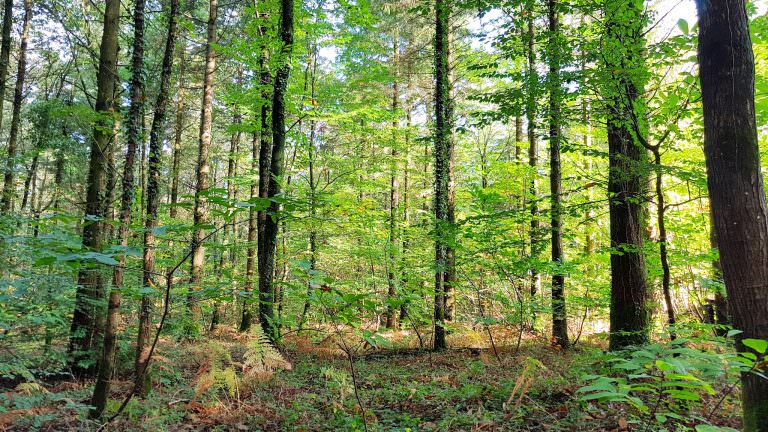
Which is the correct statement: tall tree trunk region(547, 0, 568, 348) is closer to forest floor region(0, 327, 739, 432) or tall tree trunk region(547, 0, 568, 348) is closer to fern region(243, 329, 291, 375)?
forest floor region(0, 327, 739, 432)

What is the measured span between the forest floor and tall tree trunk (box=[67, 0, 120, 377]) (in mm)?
580

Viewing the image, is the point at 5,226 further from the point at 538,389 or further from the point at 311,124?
the point at 311,124

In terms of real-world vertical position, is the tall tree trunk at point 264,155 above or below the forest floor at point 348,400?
above

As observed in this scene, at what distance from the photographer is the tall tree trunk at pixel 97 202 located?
6562mm

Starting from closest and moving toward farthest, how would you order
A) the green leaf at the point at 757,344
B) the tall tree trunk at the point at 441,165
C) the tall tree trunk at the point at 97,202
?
the green leaf at the point at 757,344, the tall tree trunk at the point at 97,202, the tall tree trunk at the point at 441,165

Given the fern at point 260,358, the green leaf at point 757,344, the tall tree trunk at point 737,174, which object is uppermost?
the tall tree trunk at point 737,174

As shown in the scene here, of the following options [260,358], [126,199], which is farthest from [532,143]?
[126,199]

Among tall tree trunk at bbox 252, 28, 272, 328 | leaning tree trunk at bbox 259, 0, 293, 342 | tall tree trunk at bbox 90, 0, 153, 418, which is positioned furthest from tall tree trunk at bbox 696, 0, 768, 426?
tall tree trunk at bbox 252, 28, 272, 328

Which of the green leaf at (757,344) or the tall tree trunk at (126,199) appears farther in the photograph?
the tall tree trunk at (126,199)

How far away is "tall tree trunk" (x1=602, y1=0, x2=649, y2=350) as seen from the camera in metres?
5.00

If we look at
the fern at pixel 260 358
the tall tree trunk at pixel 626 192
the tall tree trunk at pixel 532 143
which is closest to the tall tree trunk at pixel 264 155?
the fern at pixel 260 358

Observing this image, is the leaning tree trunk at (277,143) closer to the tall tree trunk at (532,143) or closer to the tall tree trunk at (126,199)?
the tall tree trunk at (126,199)

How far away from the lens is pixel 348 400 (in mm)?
5625

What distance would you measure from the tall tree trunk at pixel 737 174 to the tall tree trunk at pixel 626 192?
6.77 ft
